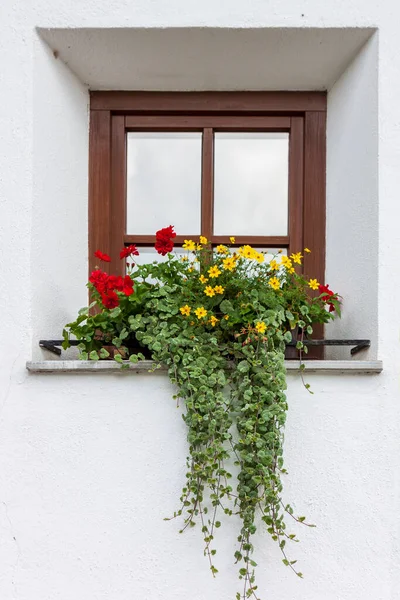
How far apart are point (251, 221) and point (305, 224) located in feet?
0.72

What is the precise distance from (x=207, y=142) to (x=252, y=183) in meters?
0.24

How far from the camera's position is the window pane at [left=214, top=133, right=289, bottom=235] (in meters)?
3.03

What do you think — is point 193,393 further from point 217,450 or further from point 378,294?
point 378,294

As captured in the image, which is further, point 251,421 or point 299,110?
point 299,110

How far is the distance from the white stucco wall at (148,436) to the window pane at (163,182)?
54 centimetres

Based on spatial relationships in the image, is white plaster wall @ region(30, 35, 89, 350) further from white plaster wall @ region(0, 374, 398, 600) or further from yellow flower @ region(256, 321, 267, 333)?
yellow flower @ region(256, 321, 267, 333)

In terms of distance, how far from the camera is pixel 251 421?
92.3 inches

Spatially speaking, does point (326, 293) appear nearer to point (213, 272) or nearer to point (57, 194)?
point (213, 272)

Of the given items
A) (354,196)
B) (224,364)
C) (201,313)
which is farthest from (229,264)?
(354,196)

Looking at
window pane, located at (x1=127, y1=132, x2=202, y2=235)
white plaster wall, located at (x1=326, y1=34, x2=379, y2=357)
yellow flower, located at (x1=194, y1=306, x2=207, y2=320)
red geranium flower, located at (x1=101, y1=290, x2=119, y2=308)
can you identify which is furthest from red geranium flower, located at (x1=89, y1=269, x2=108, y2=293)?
white plaster wall, located at (x1=326, y1=34, x2=379, y2=357)

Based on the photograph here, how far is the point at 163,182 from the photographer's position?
10.0 ft

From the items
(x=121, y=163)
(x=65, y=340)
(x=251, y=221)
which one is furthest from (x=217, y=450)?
(x=121, y=163)

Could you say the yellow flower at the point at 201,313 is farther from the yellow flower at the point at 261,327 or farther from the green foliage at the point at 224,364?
the yellow flower at the point at 261,327

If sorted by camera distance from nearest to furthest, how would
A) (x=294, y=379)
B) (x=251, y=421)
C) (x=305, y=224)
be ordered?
(x=251, y=421)
(x=294, y=379)
(x=305, y=224)
